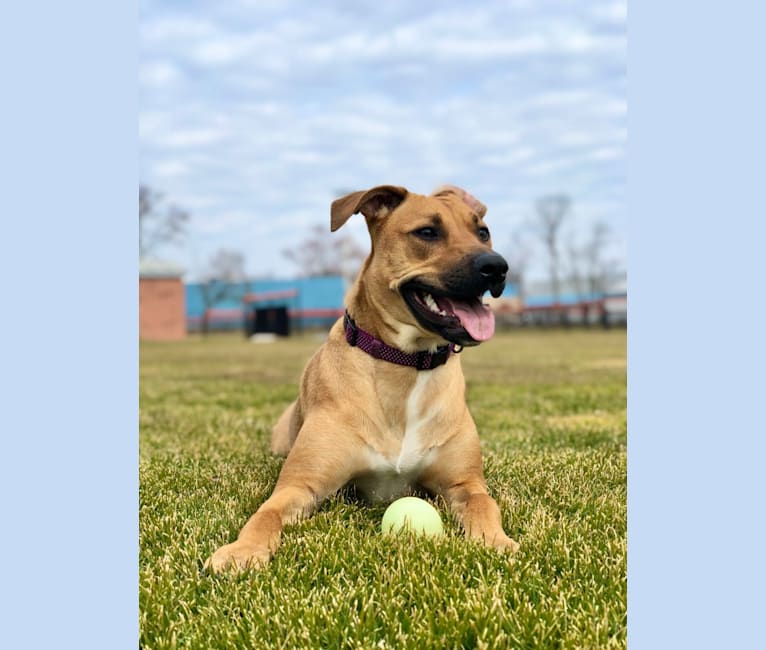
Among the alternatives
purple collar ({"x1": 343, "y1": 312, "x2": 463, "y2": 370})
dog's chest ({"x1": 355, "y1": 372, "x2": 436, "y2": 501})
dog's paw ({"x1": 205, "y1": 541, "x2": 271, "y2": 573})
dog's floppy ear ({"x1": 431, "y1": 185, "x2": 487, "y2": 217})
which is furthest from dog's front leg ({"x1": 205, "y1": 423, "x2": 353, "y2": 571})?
dog's floppy ear ({"x1": 431, "y1": 185, "x2": 487, "y2": 217})

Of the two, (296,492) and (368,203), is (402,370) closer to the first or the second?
(296,492)

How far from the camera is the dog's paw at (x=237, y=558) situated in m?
2.80

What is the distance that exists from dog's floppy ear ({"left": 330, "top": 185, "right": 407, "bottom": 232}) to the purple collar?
Result: 59 cm

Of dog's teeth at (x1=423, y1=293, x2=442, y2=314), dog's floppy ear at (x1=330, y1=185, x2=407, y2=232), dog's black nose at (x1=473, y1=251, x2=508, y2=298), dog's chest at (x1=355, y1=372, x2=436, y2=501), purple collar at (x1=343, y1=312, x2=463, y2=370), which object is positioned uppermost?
dog's floppy ear at (x1=330, y1=185, x2=407, y2=232)

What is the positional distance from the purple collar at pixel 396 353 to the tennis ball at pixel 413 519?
29.9 inches

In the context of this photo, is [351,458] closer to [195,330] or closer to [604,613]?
[604,613]

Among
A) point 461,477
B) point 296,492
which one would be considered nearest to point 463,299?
point 461,477

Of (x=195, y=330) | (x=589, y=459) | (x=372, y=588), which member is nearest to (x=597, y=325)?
(x=195, y=330)

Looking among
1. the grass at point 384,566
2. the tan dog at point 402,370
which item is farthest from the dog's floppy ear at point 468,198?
the grass at point 384,566

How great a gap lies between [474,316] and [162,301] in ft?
121

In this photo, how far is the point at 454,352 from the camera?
3.89m

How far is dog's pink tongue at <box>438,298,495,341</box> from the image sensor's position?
3.33 metres

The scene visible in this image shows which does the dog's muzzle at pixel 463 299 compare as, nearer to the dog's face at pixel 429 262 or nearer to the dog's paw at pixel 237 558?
the dog's face at pixel 429 262

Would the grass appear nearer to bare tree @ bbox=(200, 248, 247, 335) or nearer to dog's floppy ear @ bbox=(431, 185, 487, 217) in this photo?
dog's floppy ear @ bbox=(431, 185, 487, 217)
